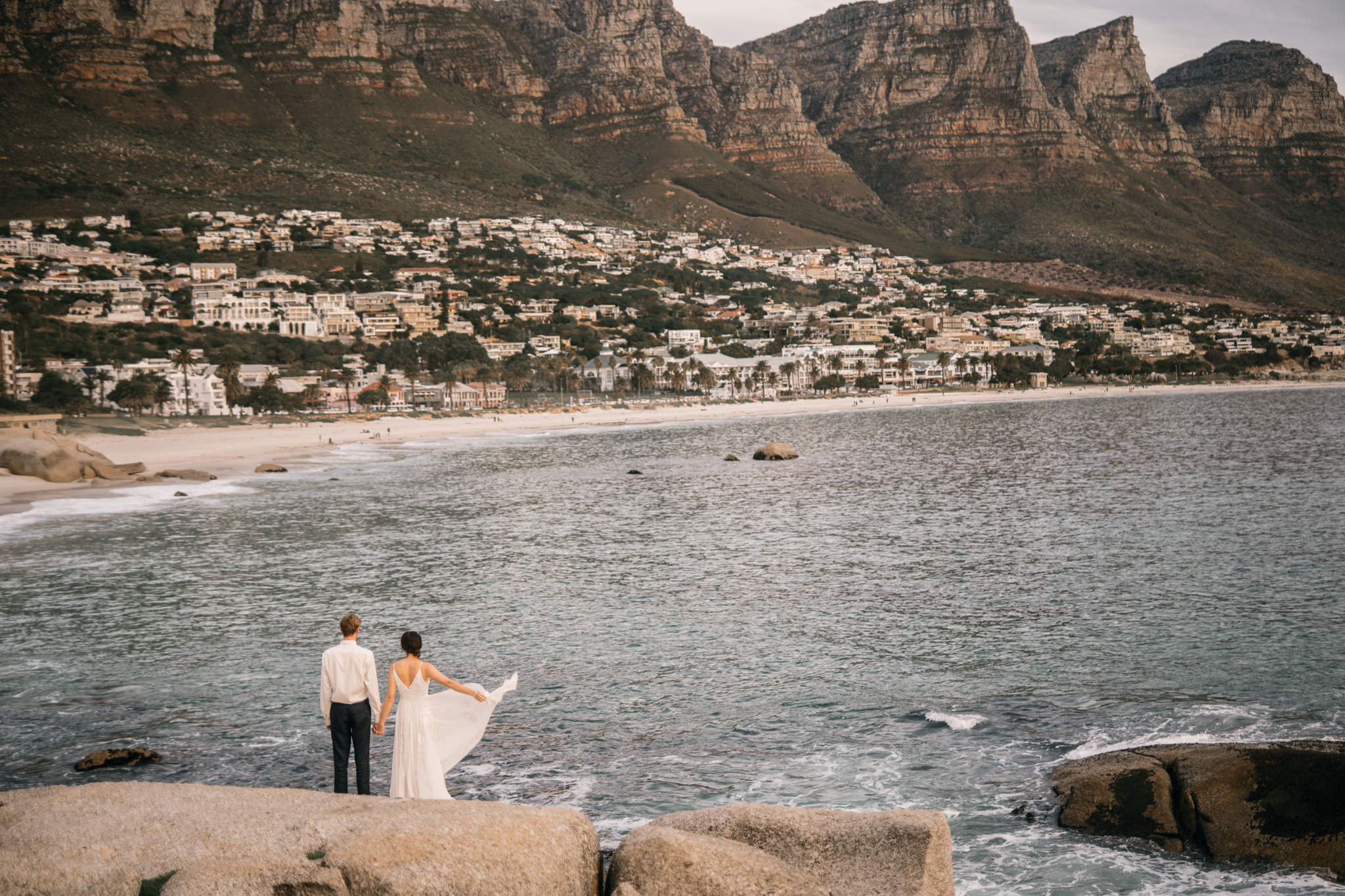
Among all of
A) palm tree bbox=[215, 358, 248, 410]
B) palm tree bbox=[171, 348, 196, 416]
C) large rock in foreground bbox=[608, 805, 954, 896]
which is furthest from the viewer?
palm tree bbox=[171, 348, 196, 416]

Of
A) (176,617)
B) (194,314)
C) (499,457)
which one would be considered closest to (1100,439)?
(499,457)

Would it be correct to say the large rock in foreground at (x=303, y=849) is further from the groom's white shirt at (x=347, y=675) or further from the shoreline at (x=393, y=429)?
the shoreline at (x=393, y=429)

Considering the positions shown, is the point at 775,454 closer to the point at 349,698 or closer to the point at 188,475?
the point at 188,475

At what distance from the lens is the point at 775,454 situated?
6762 centimetres

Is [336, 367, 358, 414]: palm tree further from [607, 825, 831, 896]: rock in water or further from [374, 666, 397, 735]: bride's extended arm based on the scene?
[607, 825, 831, 896]: rock in water

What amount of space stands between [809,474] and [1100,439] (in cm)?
3151

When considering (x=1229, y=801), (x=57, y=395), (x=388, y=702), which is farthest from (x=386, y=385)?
(x=1229, y=801)

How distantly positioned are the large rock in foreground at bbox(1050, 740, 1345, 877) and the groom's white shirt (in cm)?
795

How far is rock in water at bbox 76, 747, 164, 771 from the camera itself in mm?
14234

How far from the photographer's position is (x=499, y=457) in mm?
71438

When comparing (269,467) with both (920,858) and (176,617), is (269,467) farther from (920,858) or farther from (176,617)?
(920,858)

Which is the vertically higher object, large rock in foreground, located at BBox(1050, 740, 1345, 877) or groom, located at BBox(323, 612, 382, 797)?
groom, located at BBox(323, 612, 382, 797)

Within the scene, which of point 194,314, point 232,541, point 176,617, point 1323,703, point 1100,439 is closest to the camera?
point 1323,703

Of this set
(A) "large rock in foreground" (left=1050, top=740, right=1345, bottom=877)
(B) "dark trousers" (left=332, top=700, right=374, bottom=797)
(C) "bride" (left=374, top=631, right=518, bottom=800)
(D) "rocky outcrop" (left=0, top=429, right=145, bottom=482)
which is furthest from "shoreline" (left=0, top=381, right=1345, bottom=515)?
(A) "large rock in foreground" (left=1050, top=740, right=1345, bottom=877)
